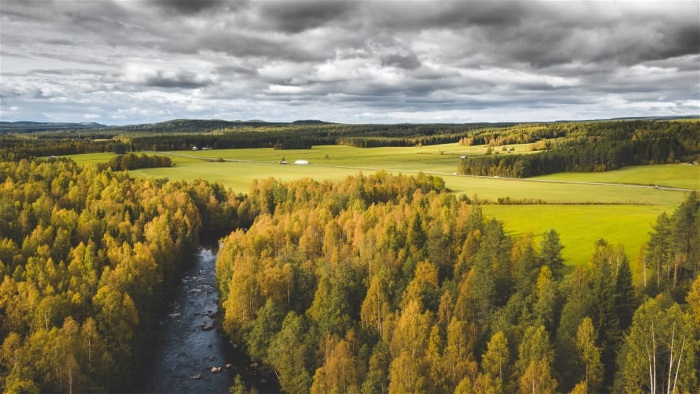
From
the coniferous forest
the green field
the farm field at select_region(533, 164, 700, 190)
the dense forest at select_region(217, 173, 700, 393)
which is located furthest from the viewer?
the farm field at select_region(533, 164, 700, 190)


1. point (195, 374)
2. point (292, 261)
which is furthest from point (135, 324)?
point (292, 261)

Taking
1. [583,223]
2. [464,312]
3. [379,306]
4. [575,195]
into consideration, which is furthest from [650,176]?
[379,306]

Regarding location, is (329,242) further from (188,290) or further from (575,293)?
(575,293)

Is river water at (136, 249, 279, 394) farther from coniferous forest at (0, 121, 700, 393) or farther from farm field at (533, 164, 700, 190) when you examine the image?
farm field at (533, 164, 700, 190)

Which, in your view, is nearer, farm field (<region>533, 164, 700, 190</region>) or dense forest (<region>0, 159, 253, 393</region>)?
dense forest (<region>0, 159, 253, 393</region>)

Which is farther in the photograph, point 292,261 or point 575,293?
point 292,261

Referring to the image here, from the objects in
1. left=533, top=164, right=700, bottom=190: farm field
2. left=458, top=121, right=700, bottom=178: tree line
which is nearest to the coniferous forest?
left=533, top=164, right=700, bottom=190: farm field

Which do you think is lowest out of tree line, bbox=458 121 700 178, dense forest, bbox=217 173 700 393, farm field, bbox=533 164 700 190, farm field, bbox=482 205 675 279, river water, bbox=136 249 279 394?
river water, bbox=136 249 279 394
